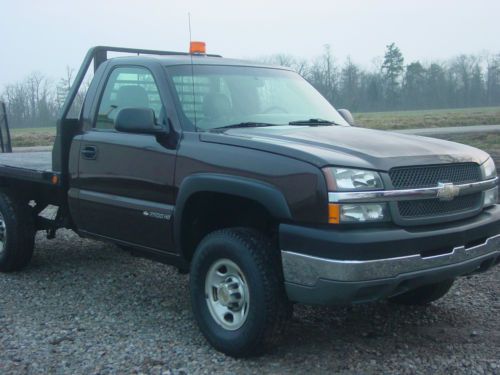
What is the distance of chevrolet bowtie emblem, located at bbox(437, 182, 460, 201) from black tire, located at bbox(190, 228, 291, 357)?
1040mm

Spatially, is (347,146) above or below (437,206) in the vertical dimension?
above

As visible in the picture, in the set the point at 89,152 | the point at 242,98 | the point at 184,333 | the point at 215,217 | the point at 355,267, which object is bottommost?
the point at 184,333

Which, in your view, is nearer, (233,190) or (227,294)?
(233,190)

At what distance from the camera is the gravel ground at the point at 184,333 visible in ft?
12.9

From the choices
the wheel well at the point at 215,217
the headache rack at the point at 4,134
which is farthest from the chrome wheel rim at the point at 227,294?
the headache rack at the point at 4,134

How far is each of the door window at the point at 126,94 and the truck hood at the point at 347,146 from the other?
0.80 m

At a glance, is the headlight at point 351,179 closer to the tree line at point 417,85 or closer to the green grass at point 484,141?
the green grass at point 484,141

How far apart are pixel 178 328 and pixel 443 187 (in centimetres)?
215

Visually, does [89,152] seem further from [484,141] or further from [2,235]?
[484,141]

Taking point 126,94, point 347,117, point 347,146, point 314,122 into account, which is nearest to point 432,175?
point 347,146

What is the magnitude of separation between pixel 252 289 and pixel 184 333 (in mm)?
991

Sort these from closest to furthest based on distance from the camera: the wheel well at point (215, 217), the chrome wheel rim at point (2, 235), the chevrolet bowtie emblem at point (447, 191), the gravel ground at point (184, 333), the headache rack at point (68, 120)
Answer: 1. the chevrolet bowtie emblem at point (447, 191)
2. the gravel ground at point (184, 333)
3. the wheel well at point (215, 217)
4. the headache rack at point (68, 120)
5. the chrome wheel rim at point (2, 235)

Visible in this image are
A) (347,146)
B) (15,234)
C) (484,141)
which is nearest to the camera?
(347,146)

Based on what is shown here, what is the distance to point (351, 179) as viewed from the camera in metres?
3.54
